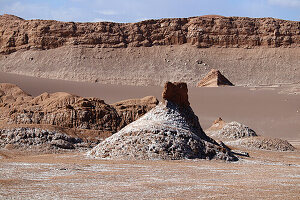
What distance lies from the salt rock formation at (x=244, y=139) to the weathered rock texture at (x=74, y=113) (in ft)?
17.1

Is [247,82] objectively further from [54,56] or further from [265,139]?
[265,139]

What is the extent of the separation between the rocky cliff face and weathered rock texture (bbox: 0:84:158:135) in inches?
2101

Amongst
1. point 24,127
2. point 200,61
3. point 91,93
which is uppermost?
point 200,61

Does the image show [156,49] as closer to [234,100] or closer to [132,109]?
[234,100]

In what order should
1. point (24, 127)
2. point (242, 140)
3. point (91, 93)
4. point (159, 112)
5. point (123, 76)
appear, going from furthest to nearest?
1. point (123, 76)
2. point (91, 93)
3. point (242, 140)
4. point (24, 127)
5. point (159, 112)

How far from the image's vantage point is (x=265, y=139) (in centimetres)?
2792

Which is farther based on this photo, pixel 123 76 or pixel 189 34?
pixel 189 34

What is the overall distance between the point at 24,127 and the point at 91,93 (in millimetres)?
40453

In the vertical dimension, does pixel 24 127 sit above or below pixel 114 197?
above

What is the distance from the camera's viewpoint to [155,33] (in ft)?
264

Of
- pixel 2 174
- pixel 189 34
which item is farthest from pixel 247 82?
pixel 2 174

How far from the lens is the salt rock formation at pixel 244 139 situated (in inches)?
1069

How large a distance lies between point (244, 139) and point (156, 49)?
52.3 m

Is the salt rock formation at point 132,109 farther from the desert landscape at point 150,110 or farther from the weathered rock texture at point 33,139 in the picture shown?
the weathered rock texture at point 33,139
